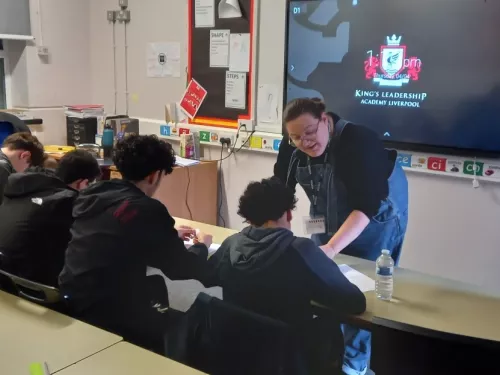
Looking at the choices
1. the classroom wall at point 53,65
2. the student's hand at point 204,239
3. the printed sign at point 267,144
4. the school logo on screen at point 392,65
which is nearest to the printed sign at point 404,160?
the school logo on screen at point 392,65

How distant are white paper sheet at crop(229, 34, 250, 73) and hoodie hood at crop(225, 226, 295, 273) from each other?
241cm

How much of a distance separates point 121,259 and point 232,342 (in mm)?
474

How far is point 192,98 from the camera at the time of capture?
4.42m

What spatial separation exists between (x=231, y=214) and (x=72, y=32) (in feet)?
7.12

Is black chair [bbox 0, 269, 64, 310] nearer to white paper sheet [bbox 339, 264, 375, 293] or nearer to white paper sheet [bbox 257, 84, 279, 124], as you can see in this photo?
white paper sheet [bbox 339, 264, 375, 293]

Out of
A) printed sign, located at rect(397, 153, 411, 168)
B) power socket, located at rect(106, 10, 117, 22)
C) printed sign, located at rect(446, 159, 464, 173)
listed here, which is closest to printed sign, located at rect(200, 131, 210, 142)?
power socket, located at rect(106, 10, 117, 22)

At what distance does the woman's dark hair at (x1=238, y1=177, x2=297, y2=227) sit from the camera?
1.93 meters

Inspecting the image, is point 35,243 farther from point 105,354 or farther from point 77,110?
point 77,110

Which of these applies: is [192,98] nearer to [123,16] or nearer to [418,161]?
[123,16]

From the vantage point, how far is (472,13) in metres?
2.96

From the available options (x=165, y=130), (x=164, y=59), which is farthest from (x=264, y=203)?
(x=164, y=59)

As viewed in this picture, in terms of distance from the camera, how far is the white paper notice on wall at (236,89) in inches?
162

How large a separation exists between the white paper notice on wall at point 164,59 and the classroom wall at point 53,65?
0.78 m

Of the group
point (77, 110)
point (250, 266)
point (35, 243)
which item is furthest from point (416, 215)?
point (77, 110)
